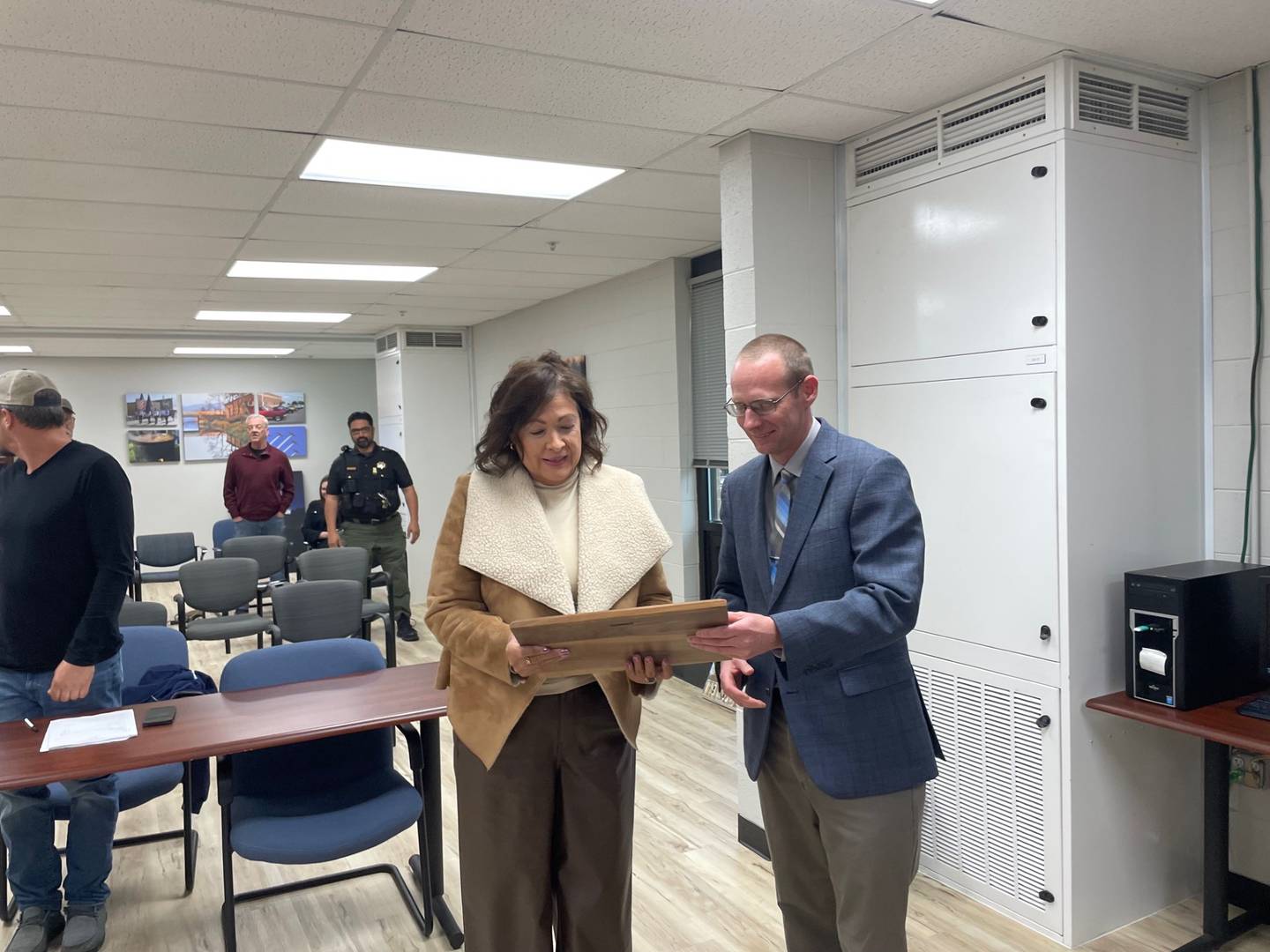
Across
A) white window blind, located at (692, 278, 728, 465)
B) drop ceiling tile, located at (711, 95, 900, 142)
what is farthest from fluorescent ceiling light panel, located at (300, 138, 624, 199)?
white window blind, located at (692, 278, 728, 465)

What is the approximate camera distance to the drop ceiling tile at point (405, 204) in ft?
12.1

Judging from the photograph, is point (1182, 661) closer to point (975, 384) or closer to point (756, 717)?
point (975, 384)

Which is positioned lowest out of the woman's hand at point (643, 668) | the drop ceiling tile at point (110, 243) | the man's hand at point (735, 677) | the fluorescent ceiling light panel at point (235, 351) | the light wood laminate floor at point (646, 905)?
the light wood laminate floor at point (646, 905)

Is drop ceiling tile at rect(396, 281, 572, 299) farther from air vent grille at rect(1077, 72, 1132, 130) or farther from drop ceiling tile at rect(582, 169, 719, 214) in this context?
air vent grille at rect(1077, 72, 1132, 130)

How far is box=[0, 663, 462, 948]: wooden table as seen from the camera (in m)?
2.37

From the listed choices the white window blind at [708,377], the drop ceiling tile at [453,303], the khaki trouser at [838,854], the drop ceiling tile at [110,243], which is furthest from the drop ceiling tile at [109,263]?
the khaki trouser at [838,854]

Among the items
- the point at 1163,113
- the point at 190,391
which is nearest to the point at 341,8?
the point at 1163,113

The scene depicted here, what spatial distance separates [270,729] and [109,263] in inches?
138

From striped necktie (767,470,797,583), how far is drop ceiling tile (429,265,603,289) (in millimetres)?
3967

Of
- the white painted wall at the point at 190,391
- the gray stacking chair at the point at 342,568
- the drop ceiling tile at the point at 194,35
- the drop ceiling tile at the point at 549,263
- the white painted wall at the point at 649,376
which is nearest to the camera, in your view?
the drop ceiling tile at the point at 194,35

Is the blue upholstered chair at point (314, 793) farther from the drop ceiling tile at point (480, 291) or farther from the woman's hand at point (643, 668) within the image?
the drop ceiling tile at point (480, 291)

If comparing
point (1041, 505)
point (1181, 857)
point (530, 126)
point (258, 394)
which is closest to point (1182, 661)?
point (1041, 505)

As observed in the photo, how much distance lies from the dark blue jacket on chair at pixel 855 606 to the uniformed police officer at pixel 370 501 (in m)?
5.04

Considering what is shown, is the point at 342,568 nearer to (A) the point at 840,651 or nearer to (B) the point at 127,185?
(B) the point at 127,185
